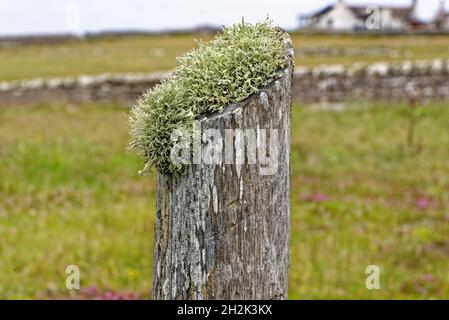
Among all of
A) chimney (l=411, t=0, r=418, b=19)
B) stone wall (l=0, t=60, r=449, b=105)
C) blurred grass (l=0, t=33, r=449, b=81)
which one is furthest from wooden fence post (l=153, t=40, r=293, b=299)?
chimney (l=411, t=0, r=418, b=19)

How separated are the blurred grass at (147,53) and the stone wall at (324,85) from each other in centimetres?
388

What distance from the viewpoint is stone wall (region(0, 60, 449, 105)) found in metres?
24.3

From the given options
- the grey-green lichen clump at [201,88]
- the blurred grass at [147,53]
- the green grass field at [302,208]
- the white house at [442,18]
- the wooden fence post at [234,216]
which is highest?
the white house at [442,18]

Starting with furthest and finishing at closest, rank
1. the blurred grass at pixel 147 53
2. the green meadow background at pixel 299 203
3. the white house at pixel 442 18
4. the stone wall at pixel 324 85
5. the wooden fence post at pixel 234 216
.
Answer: the white house at pixel 442 18, the blurred grass at pixel 147 53, the stone wall at pixel 324 85, the green meadow background at pixel 299 203, the wooden fence post at pixel 234 216

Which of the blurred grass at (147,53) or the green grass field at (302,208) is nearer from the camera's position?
the green grass field at (302,208)

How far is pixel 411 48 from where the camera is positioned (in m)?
36.4

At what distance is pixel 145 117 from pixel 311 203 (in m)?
10.6

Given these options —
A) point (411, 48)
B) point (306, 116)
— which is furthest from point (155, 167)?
point (411, 48)

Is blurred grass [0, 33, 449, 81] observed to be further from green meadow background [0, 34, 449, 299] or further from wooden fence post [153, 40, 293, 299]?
wooden fence post [153, 40, 293, 299]

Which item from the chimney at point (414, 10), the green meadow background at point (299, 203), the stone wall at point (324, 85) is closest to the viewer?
the green meadow background at point (299, 203)

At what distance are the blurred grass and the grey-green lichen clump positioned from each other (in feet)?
88.8

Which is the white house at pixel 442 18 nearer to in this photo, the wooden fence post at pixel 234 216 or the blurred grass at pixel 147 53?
the blurred grass at pixel 147 53

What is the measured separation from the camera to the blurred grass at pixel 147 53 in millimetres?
32312

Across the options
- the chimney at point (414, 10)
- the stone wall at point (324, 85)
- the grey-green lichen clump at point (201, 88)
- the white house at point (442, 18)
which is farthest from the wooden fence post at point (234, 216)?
the chimney at point (414, 10)
